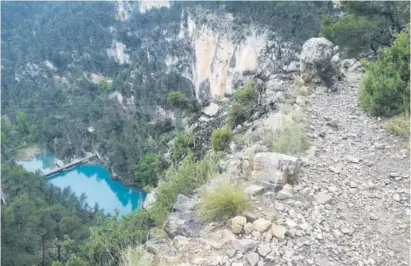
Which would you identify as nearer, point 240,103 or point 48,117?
point 240,103

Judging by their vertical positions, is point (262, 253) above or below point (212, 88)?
above

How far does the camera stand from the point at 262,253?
314 cm

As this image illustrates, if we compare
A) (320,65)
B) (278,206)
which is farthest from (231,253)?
(320,65)

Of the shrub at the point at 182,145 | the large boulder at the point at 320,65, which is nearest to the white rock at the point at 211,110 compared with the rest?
the shrub at the point at 182,145

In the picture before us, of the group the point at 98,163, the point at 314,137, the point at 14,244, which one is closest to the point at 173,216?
the point at 314,137

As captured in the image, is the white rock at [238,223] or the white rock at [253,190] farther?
the white rock at [253,190]

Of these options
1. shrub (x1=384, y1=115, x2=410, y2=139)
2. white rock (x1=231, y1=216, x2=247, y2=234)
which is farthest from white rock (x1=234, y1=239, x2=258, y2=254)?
shrub (x1=384, y1=115, x2=410, y2=139)

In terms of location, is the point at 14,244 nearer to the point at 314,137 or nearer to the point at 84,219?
the point at 84,219

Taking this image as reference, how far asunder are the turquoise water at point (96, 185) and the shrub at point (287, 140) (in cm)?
2036

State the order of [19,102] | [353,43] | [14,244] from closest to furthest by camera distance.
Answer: [353,43] < [14,244] < [19,102]

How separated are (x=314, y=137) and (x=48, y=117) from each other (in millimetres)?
39059

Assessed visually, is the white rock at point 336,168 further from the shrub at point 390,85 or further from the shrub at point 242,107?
the shrub at point 242,107

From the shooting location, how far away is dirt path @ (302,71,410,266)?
3229 millimetres

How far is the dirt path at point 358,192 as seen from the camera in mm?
3229
